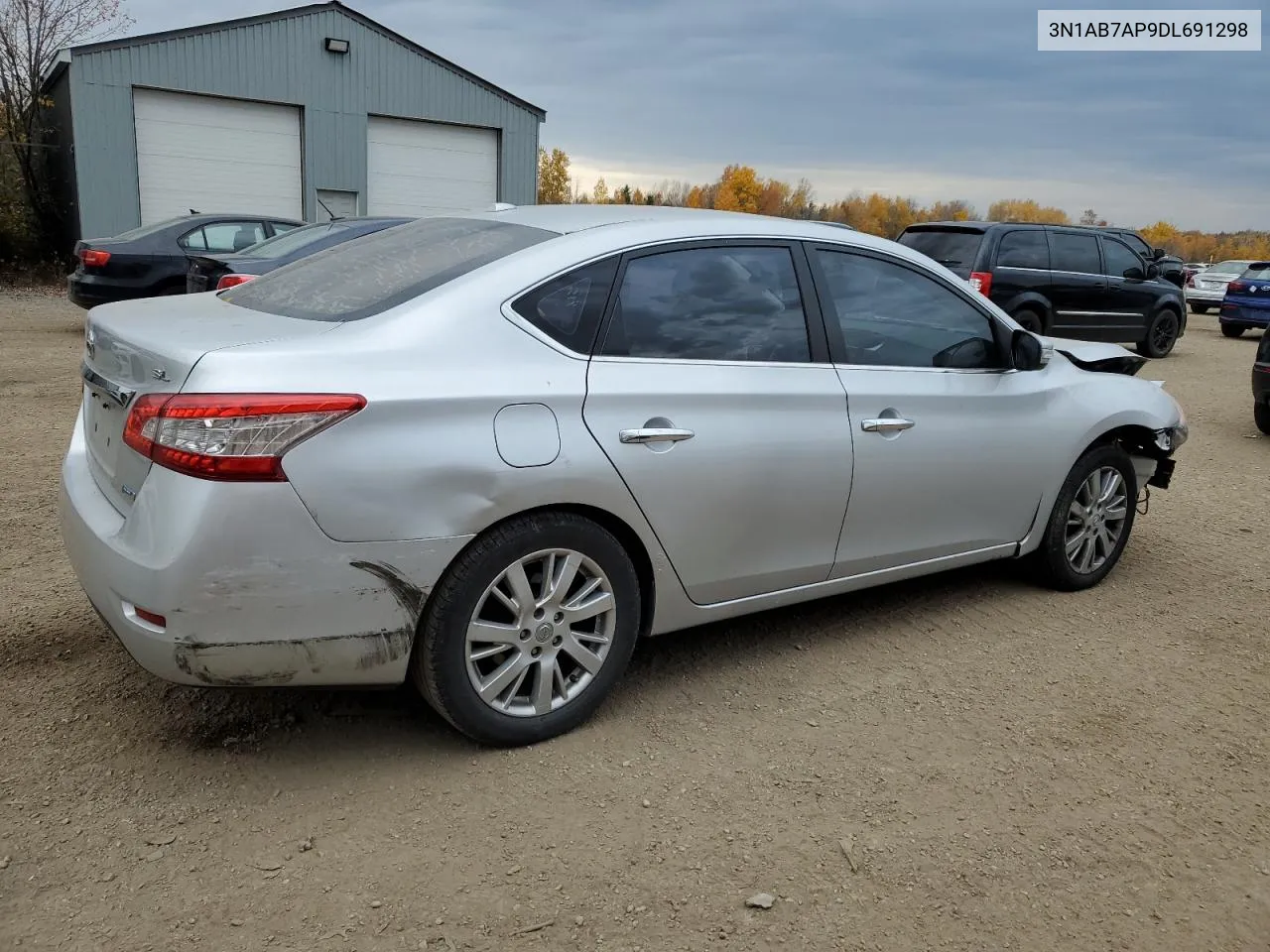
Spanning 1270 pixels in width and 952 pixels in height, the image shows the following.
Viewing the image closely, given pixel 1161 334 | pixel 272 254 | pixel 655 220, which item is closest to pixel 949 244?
pixel 1161 334

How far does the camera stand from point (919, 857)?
2729 mm

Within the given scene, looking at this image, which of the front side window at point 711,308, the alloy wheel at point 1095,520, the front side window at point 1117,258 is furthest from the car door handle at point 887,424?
the front side window at point 1117,258

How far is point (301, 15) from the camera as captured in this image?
21047 millimetres

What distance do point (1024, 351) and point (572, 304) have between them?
204 centimetres

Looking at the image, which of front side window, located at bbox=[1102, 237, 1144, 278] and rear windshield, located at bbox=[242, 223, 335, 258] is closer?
rear windshield, located at bbox=[242, 223, 335, 258]

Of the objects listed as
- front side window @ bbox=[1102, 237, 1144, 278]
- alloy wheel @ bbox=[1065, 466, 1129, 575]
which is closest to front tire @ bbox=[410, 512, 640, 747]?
alloy wheel @ bbox=[1065, 466, 1129, 575]

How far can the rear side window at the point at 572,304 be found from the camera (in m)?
3.07

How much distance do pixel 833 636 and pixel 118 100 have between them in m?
19.9

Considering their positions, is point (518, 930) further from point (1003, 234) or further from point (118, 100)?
point (118, 100)

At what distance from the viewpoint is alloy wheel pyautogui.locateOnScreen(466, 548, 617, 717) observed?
2.98 metres

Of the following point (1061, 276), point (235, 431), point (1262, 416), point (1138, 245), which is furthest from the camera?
point (1138, 245)

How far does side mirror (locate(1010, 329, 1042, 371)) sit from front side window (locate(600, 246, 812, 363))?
1088 mm

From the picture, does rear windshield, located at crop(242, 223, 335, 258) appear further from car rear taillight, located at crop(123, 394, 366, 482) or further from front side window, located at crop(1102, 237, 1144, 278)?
front side window, located at crop(1102, 237, 1144, 278)

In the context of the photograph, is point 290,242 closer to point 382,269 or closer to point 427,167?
point 382,269
